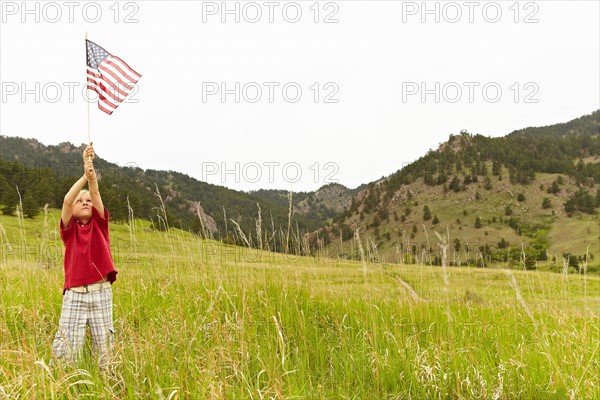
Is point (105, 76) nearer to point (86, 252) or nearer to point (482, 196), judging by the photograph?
point (86, 252)

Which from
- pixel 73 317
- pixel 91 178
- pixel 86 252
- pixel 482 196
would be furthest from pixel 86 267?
pixel 482 196

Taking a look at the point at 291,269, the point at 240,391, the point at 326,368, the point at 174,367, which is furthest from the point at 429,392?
the point at 291,269

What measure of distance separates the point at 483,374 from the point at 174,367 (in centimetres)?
272

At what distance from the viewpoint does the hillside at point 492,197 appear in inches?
5472

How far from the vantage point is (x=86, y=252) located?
4879 mm

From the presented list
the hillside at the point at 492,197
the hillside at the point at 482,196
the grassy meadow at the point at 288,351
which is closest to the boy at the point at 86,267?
the grassy meadow at the point at 288,351

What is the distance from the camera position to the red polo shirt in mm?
4801

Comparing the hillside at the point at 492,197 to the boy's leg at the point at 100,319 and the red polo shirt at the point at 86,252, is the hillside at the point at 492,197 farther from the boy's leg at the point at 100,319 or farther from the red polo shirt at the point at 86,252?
the boy's leg at the point at 100,319

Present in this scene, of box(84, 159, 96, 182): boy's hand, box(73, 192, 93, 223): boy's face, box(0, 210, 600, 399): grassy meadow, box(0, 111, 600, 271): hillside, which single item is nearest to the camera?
box(0, 210, 600, 399): grassy meadow

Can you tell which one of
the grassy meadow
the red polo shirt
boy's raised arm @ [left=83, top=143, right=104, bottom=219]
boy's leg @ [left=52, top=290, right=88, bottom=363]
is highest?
boy's raised arm @ [left=83, top=143, right=104, bottom=219]

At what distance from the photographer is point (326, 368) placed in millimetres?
4516

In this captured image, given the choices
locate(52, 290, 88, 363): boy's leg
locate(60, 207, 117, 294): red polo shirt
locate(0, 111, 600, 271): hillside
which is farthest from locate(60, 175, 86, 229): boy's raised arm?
locate(0, 111, 600, 271): hillside

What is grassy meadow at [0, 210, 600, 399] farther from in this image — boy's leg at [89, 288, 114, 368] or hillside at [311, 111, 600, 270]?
hillside at [311, 111, 600, 270]

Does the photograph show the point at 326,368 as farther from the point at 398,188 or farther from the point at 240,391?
Result: the point at 398,188
